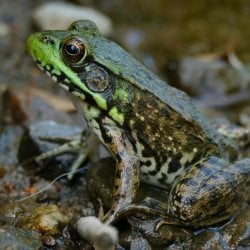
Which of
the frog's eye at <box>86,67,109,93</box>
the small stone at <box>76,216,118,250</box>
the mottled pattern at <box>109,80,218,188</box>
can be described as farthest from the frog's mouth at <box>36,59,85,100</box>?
the small stone at <box>76,216,118,250</box>

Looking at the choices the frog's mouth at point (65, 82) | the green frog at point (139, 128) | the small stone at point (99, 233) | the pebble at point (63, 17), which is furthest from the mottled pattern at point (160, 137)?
the pebble at point (63, 17)

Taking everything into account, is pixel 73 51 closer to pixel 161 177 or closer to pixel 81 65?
pixel 81 65

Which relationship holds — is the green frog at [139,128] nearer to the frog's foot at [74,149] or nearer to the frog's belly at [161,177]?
the frog's belly at [161,177]

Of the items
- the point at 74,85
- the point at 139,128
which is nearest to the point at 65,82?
the point at 74,85

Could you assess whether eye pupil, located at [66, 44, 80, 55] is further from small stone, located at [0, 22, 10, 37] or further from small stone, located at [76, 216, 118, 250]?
small stone, located at [0, 22, 10, 37]

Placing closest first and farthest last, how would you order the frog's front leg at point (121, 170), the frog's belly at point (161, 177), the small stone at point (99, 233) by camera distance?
the small stone at point (99, 233) → the frog's front leg at point (121, 170) → the frog's belly at point (161, 177)

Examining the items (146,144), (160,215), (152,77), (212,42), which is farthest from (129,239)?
(212,42)

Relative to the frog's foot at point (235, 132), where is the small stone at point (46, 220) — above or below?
below
